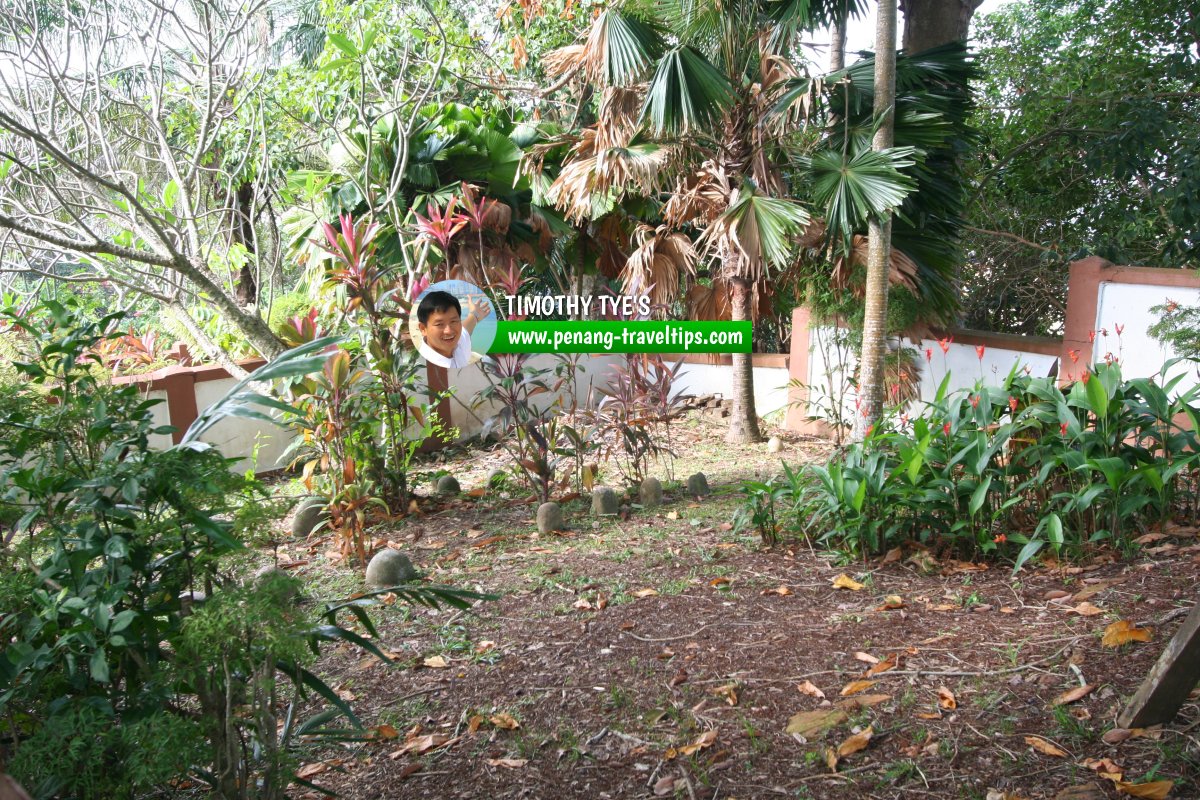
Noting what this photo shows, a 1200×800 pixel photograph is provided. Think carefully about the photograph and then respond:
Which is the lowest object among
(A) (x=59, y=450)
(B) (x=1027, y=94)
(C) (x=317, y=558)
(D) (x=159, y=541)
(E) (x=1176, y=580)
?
(C) (x=317, y=558)

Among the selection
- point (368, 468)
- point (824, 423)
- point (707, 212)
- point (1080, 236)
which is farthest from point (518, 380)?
point (1080, 236)

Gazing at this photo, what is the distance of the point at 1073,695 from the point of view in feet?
8.39

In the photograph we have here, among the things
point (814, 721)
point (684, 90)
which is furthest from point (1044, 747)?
point (684, 90)

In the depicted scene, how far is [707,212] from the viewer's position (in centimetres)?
757

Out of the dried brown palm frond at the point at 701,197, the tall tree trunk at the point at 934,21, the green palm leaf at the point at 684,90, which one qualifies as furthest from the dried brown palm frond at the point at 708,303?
the tall tree trunk at the point at 934,21

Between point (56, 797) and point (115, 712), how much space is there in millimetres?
180

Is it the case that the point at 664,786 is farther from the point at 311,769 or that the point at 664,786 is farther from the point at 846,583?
the point at 846,583

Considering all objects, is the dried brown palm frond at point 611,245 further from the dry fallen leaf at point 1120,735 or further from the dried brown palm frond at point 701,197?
the dry fallen leaf at point 1120,735

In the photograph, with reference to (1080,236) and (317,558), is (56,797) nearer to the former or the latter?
(317,558)

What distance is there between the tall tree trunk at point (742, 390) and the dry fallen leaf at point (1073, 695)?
18.5ft

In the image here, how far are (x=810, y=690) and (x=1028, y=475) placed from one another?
1704 millimetres

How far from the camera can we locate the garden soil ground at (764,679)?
2.35 meters

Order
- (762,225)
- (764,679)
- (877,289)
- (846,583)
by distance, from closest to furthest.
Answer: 1. (764,679)
2. (846,583)
3. (877,289)
4. (762,225)

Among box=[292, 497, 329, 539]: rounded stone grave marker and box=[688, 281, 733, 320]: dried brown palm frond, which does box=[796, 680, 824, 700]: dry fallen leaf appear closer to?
box=[292, 497, 329, 539]: rounded stone grave marker
